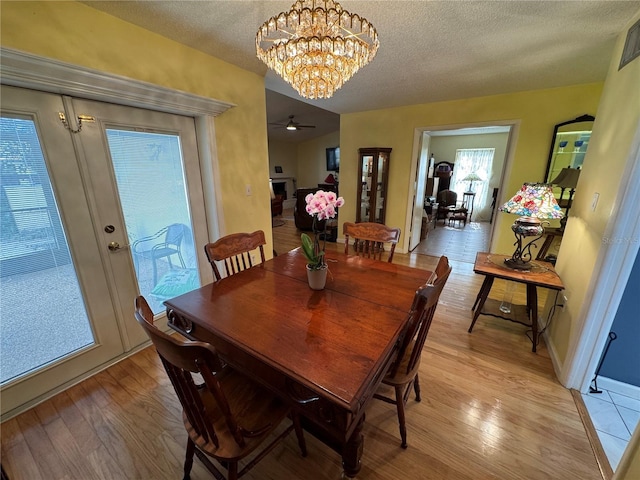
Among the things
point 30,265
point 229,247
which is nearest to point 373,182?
point 229,247

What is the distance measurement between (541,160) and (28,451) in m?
5.15

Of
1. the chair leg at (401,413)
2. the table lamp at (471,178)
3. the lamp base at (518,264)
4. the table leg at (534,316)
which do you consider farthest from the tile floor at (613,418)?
the table lamp at (471,178)

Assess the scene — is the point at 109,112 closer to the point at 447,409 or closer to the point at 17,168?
the point at 17,168

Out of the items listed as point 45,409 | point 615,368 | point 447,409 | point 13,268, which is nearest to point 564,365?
point 615,368

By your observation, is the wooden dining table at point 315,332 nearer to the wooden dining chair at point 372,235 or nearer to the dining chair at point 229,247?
the dining chair at point 229,247

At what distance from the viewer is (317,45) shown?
121cm

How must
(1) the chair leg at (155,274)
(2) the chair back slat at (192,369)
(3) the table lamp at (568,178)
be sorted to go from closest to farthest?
1. (2) the chair back slat at (192,369)
2. (1) the chair leg at (155,274)
3. (3) the table lamp at (568,178)

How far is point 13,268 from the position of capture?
1413 millimetres

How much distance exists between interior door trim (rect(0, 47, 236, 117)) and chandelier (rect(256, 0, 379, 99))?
86 cm

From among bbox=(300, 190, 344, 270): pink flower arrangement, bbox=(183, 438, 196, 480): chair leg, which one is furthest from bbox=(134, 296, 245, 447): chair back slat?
bbox=(300, 190, 344, 270): pink flower arrangement

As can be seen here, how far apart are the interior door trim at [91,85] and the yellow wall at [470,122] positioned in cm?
284

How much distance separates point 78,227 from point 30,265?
311 millimetres

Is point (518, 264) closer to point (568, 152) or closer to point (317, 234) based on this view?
point (317, 234)

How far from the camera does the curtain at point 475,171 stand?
6.76m
